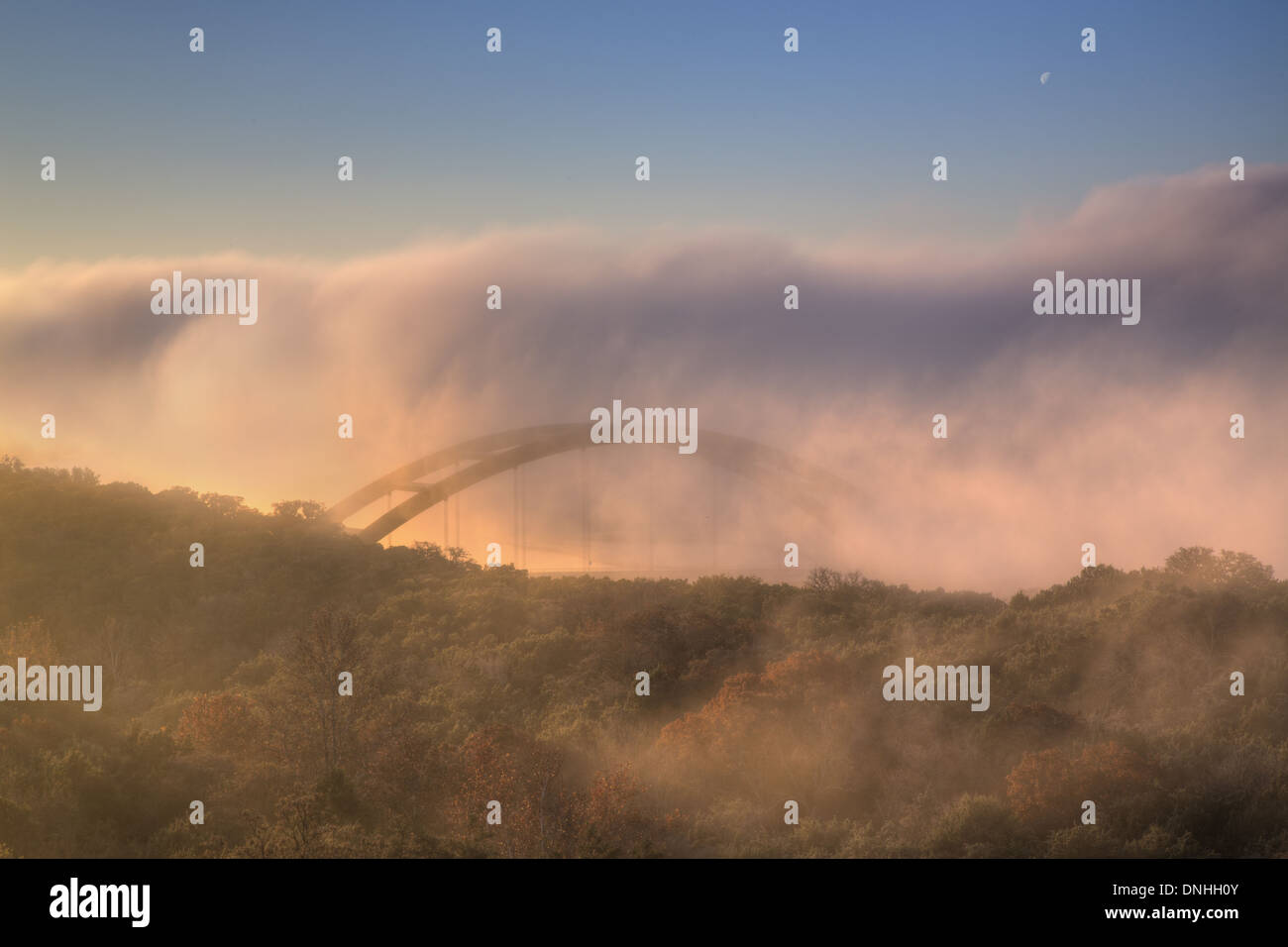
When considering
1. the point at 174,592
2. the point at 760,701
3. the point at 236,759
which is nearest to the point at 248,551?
the point at 174,592

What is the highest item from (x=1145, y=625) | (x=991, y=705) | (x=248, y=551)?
(x=248, y=551)

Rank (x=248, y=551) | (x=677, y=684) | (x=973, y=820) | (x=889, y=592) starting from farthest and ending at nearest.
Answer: (x=248, y=551)
(x=889, y=592)
(x=677, y=684)
(x=973, y=820)

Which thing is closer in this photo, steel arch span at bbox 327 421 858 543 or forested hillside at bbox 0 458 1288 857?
forested hillside at bbox 0 458 1288 857

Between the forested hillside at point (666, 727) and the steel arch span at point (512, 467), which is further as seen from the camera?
the steel arch span at point (512, 467)

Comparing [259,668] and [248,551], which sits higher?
[248,551]

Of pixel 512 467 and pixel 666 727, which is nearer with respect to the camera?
pixel 666 727
